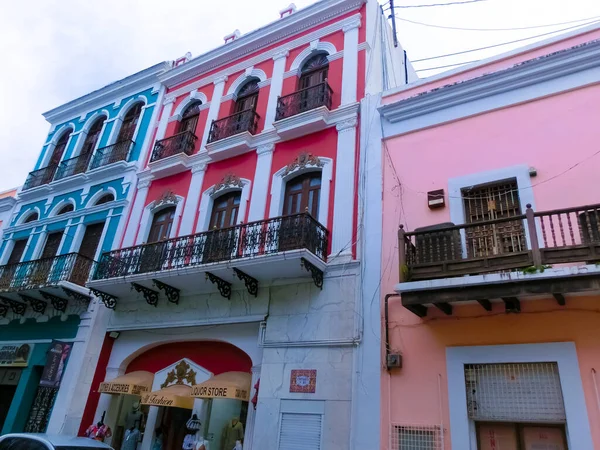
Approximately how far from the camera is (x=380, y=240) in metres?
9.02

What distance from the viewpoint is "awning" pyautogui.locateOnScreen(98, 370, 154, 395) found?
35.0ft

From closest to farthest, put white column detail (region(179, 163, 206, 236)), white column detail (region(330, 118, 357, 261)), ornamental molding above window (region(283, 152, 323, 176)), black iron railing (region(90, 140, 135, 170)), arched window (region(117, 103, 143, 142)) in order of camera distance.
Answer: white column detail (region(330, 118, 357, 261)) < ornamental molding above window (region(283, 152, 323, 176)) < white column detail (region(179, 163, 206, 236)) < black iron railing (region(90, 140, 135, 170)) < arched window (region(117, 103, 143, 142))

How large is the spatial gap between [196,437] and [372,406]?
413cm

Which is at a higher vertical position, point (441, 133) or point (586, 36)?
point (586, 36)

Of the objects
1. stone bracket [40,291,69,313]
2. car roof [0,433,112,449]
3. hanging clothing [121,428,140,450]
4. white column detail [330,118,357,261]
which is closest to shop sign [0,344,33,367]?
stone bracket [40,291,69,313]

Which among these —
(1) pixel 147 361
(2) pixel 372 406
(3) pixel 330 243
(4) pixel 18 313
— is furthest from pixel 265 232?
(4) pixel 18 313

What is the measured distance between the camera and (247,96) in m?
13.9

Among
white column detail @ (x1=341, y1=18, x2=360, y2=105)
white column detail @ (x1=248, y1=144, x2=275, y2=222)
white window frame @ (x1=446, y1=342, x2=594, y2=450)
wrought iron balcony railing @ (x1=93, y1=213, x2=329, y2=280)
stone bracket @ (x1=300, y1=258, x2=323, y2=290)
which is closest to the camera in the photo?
white window frame @ (x1=446, y1=342, x2=594, y2=450)

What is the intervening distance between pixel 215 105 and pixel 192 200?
355 centimetres

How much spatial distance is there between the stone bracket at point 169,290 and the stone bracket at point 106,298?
190cm

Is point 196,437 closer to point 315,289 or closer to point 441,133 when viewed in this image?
point 315,289

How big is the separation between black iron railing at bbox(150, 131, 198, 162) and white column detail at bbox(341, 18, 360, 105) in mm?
4949

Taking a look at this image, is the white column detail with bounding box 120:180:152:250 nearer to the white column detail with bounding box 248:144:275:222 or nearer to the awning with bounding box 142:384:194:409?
the white column detail with bounding box 248:144:275:222

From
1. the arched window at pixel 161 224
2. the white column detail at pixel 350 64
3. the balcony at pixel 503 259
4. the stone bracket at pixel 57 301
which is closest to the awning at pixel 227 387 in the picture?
the balcony at pixel 503 259
